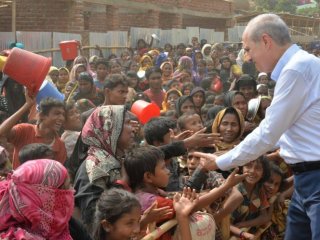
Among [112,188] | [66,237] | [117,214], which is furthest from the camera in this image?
[112,188]

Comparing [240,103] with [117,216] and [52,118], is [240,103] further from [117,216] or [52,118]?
[117,216]

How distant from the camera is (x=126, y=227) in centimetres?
287

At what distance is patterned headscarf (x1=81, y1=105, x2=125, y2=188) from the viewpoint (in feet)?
10.9

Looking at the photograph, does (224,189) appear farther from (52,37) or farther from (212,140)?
(52,37)

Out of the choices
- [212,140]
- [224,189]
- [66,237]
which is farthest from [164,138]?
[66,237]

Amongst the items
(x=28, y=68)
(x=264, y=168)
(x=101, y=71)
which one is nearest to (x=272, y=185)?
(x=264, y=168)

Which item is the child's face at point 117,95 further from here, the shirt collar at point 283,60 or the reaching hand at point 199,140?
the shirt collar at point 283,60

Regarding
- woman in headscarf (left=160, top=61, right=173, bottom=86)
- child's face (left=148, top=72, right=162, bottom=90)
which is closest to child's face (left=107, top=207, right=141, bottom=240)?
child's face (left=148, top=72, right=162, bottom=90)

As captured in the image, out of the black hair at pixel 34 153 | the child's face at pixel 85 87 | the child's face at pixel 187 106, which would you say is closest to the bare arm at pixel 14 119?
the black hair at pixel 34 153

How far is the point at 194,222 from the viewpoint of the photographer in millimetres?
3098

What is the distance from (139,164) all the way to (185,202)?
1.23ft

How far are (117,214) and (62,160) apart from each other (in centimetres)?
174

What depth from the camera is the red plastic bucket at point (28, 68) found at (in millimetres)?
4594

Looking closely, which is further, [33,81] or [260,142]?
[33,81]
